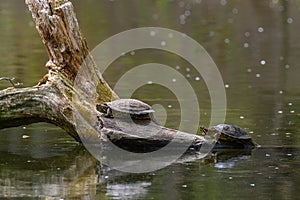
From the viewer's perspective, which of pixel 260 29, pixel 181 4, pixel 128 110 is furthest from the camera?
pixel 181 4

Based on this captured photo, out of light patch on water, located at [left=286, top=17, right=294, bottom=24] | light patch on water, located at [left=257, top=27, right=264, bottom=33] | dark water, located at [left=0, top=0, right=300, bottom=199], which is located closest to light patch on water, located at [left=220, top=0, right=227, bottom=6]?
dark water, located at [left=0, top=0, right=300, bottom=199]

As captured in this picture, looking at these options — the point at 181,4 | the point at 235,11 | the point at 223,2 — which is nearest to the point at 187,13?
the point at 235,11

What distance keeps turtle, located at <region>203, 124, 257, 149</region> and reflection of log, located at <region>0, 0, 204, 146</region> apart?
21 centimetres

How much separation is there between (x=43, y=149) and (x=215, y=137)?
1728 millimetres

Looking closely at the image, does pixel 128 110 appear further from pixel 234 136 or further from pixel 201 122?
pixel 201 122

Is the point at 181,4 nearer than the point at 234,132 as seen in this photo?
No

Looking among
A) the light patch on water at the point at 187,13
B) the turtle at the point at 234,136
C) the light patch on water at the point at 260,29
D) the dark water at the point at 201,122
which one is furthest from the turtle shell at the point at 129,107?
the light patch on water at the point at 187,13

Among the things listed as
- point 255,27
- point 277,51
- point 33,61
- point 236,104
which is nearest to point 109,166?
point 236,104

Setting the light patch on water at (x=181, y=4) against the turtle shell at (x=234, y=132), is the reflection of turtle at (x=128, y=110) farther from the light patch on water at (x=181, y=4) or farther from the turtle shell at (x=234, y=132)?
the light patch on water at (x=181, y=4)

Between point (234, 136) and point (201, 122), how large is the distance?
136 centimetres

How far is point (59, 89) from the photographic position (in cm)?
838

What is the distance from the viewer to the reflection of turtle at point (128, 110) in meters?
8.17

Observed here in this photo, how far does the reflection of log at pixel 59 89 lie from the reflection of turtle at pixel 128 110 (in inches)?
5.0

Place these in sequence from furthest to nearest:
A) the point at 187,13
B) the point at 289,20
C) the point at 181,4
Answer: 1. the point at 181,4
2. the point at 187,13
3. the point at 289,20
